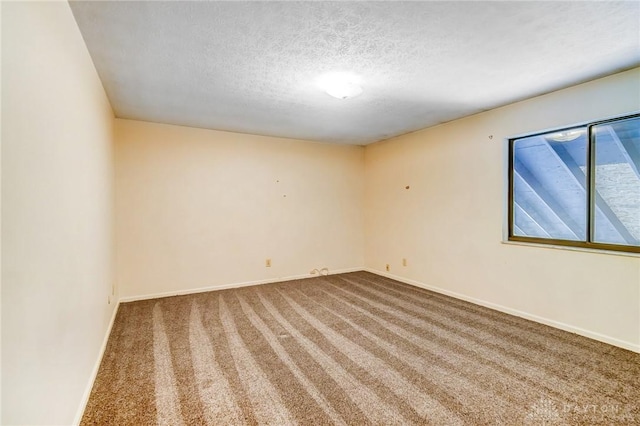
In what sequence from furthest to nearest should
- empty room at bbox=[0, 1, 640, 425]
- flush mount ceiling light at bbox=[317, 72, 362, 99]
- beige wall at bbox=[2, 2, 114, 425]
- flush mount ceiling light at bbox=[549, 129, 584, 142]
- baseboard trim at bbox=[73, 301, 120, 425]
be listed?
flush mount ceiling light at bbox=[549, 129, 584, 142]
flush mount ceiling light at bbox=[317, 72, 362, 99]
baseboard trim at bbox=[73, 301, 120, 425]
empty room at bbox=[0, 1, 640, 425]
beige wall at bbox=[2, 2, 114, 425]

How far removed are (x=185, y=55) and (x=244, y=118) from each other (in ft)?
5.06

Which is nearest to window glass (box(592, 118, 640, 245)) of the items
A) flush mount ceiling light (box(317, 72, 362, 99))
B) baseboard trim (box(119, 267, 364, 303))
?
flush mount ceiling light (box(317, 72, 362, 99))

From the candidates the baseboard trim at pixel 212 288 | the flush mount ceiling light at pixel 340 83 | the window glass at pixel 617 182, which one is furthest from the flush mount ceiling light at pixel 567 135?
the baseboard trim at pixel 212 288

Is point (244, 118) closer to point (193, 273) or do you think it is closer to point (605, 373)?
point (193, 273)

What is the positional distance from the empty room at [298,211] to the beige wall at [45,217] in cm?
2

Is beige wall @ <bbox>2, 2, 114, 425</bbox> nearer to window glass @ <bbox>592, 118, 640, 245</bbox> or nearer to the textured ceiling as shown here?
the textured ceiling

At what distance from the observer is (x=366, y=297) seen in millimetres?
3975

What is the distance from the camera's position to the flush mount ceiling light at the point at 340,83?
250 centimetres

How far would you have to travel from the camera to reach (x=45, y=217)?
1290mm

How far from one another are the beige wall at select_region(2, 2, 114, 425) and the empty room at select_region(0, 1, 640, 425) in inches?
0.6

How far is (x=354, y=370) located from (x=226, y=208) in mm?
2996

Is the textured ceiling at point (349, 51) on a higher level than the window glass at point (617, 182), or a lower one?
higher

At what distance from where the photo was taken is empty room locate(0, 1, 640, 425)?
151cm

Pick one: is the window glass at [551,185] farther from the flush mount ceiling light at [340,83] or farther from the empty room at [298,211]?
the flush mount ceiling light at [340,83]
